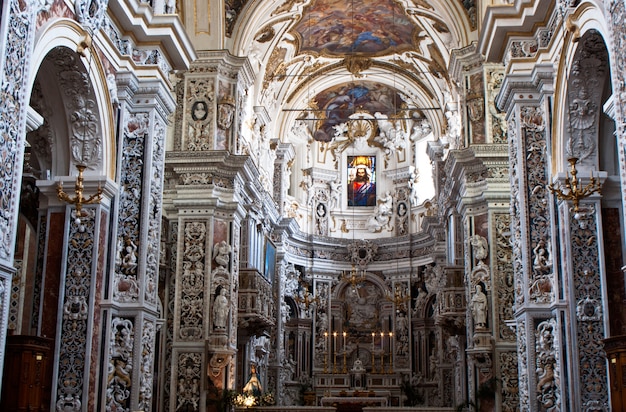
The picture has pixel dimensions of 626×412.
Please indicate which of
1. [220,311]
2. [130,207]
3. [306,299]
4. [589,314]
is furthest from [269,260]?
[589,314]

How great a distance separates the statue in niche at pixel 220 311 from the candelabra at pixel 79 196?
8.02 metres

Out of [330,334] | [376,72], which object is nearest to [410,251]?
[330,334]

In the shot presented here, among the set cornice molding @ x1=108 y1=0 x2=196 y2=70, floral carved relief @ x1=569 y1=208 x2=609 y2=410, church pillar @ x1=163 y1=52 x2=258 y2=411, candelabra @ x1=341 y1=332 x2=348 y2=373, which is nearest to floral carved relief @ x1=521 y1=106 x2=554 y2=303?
floral carved relief @ x1=569 y1=208 x2=609 y2=410

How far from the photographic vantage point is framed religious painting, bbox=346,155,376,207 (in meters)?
33.3

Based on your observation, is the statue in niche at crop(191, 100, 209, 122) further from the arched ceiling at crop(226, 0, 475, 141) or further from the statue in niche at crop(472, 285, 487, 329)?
the statue in niche at crop(472, 285, 487, 329)

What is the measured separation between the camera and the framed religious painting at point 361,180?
109 ft

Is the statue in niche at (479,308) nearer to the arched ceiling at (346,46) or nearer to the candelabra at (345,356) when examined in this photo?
the arched ceiling at (346,46)

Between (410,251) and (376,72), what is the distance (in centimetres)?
683

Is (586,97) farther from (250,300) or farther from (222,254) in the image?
(250,300)

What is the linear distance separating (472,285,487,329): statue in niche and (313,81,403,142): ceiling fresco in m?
13.2

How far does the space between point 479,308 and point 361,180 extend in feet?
48.6

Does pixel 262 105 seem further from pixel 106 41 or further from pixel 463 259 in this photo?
pixel 106 41

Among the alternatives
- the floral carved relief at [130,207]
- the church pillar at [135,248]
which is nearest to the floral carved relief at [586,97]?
the church pillar at [135,248]

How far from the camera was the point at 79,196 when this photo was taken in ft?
35.4
